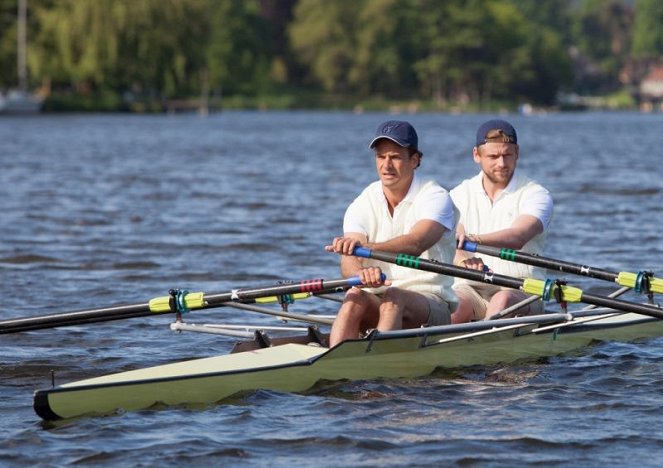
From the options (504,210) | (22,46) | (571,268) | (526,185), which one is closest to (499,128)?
(526,185)

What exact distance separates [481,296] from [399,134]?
1.94 metres

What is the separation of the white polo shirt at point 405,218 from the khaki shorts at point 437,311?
99mm

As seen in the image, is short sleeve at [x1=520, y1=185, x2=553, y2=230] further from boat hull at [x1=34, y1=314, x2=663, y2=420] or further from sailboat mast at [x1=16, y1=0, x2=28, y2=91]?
sailboat mast at [x1=16, y1=0, x2=28, y2=91]

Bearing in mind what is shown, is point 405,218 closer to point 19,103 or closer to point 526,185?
point 526,185

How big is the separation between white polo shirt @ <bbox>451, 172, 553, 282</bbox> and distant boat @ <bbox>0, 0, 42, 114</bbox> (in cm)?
7203

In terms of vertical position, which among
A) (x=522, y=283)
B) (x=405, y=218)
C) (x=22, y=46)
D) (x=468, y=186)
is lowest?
(x=522, y=283)

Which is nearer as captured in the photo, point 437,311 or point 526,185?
point 437,311

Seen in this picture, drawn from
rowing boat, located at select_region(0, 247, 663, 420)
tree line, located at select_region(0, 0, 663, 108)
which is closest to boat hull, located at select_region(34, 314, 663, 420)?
rowing boat, located at select_region(0, 247, 663, 420)

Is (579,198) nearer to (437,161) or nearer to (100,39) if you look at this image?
(437,161)

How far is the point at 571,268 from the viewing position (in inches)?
412

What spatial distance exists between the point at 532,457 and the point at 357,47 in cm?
13339

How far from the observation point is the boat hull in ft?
29.1

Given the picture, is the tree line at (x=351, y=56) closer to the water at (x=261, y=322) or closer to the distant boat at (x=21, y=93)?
the distant boat at (x=21, y=93)

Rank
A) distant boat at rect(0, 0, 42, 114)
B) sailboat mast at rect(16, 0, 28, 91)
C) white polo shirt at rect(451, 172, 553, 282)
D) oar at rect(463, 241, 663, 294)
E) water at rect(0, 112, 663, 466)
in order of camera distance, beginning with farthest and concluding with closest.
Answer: distant boat at rect(0, 0, 42, 114) → sailboat mast at rect(16, 0, 28, 91) → white polo shirt at rect(451, 172, 553, 282) → oar at rect(463, 241, 663, 294) → water at rect(0, 112, 663, 466)
